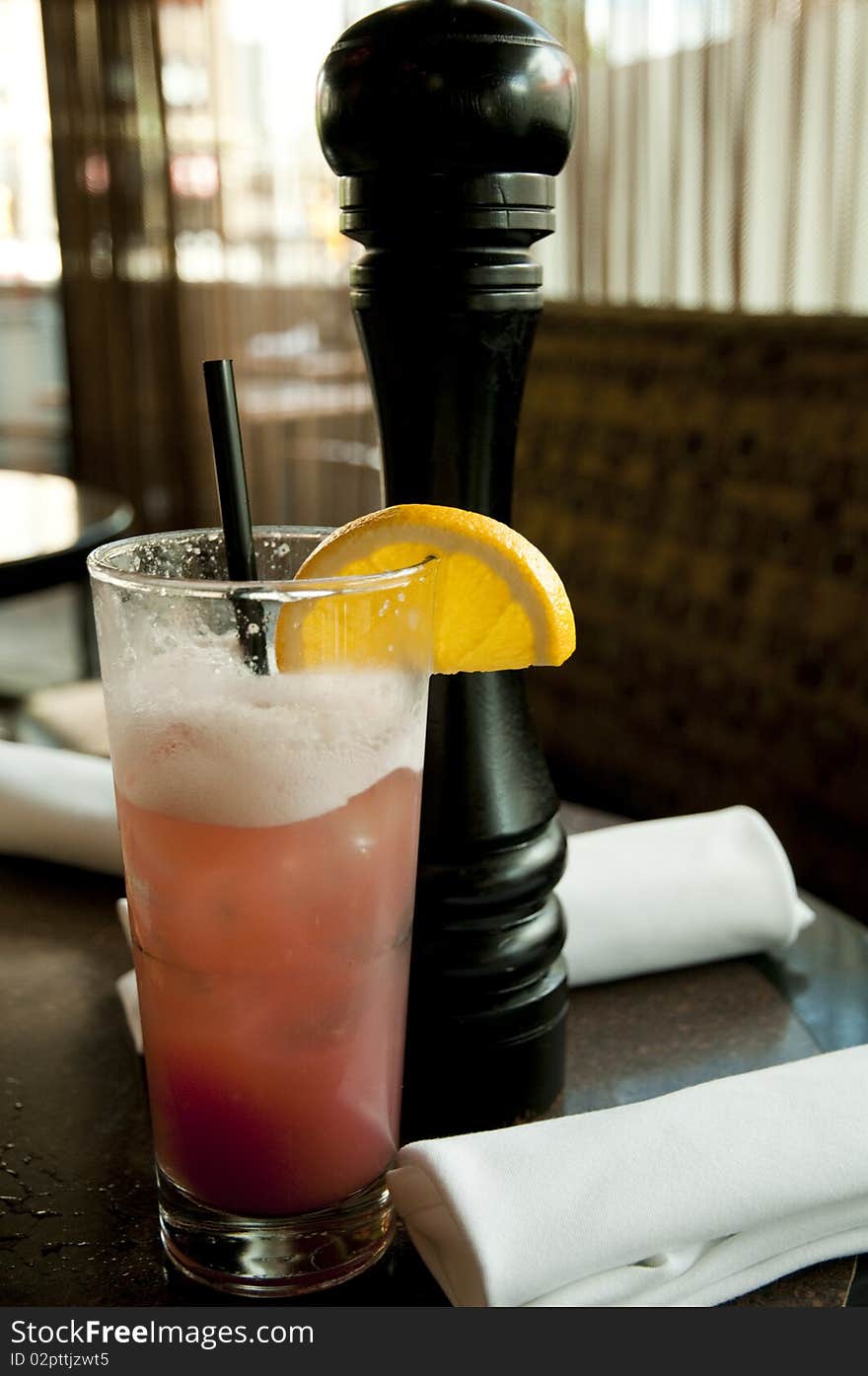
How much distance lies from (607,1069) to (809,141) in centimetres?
186

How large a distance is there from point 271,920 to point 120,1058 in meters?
0.22

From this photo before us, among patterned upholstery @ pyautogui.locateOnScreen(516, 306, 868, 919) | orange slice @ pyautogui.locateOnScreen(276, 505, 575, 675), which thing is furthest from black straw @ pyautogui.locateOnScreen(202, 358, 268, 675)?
patterned upholstery @ pyautogui.locateOnScreen(516, 306, 868, 919)

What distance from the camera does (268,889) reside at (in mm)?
491

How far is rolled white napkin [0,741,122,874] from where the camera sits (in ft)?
2.81

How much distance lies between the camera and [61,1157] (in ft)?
1.92

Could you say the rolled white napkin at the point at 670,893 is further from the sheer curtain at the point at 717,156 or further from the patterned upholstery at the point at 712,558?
the sheer curtain at the point at 717,156

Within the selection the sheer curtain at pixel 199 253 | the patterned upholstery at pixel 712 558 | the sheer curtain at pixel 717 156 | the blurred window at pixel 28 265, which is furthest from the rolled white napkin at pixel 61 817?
the blurred window at pixel 28 265

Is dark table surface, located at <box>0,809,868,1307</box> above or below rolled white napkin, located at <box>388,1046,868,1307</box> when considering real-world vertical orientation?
below

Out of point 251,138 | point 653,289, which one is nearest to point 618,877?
point 653,289

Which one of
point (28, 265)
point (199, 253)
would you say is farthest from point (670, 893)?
point (28, 265)

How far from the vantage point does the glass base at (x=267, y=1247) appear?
50 centimetres

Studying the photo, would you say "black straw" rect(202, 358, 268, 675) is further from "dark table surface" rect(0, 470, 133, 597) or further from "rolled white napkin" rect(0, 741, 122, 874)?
"dark table surface" rect(0, 470, 133, 597)

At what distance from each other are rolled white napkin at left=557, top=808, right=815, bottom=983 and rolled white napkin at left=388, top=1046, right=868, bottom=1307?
0.19 m

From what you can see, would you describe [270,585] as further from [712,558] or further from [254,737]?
[712,558]
